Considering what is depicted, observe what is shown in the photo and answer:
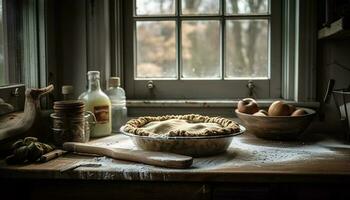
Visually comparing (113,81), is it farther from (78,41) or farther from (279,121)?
(279,121)

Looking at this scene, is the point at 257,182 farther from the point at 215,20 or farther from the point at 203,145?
the point at 215,20

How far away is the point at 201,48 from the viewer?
1.91m


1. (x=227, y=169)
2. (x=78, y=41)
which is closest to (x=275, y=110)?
(x=227, y=169)

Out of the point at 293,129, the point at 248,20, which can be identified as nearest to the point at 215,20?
the point at 248,20

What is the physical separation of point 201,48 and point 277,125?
1.66ft

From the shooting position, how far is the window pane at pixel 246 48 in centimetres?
190

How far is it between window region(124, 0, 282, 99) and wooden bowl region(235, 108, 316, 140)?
321 millimetres

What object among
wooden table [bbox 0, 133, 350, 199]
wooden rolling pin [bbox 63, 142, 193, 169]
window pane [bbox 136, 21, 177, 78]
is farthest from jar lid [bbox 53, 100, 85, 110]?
window pane [bbox 136, 21, 177, 78]

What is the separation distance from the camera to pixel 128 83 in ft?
6.40

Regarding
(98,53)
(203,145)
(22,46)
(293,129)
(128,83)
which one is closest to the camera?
(203,145)

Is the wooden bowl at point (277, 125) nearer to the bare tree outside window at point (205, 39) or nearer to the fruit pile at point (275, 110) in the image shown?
the fruit pile at point (275, 110)

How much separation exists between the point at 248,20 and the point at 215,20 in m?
0.13

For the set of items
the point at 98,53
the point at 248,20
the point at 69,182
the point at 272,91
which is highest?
the point at 248,20

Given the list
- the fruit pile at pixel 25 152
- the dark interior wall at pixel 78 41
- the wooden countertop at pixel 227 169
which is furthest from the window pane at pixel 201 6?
the fruit pile at pixel 25 152
